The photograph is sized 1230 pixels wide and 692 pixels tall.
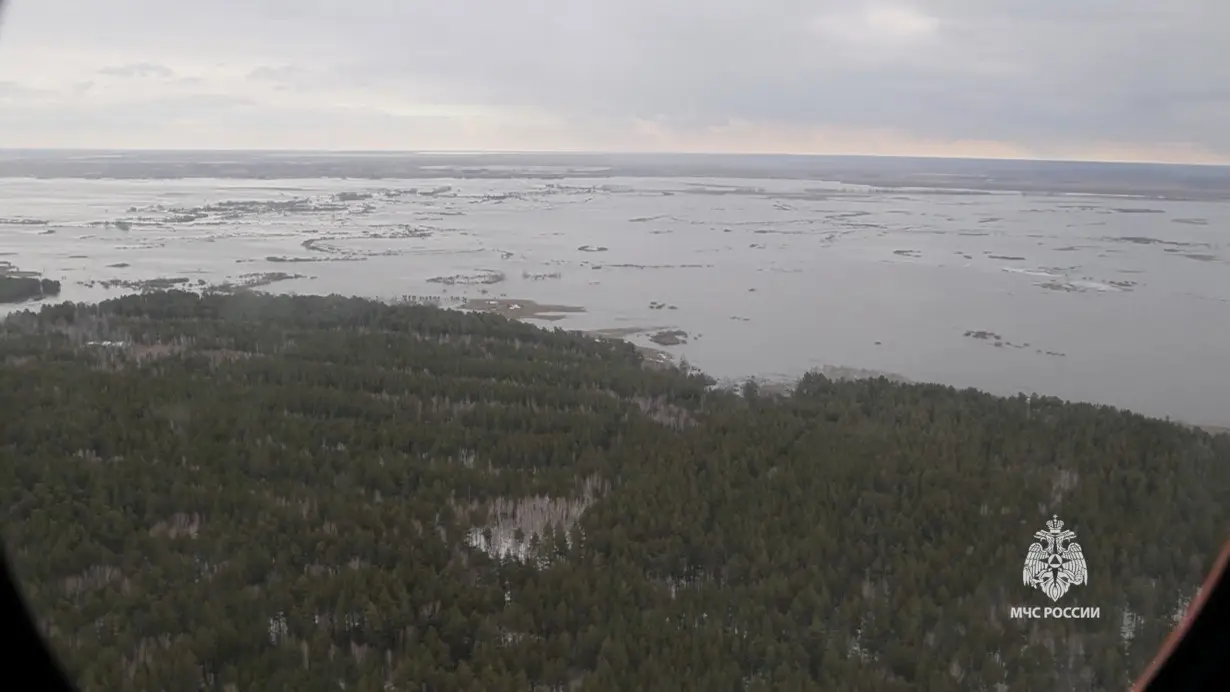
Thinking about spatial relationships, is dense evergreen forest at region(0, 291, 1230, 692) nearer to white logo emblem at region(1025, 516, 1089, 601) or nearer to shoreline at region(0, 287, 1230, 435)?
white logo emblem at region(1025, 516, 1089, 601)

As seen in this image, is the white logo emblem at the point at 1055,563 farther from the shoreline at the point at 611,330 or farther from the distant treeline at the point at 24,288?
the distant treeline at the point at 24,288

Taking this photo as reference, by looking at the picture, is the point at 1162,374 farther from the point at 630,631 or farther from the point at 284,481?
the point at 284,481

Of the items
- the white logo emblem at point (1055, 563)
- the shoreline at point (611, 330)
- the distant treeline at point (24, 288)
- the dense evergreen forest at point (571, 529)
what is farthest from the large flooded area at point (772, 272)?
the white logo emblem at point (1055, 563)

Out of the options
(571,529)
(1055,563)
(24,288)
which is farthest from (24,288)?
(1055,563)

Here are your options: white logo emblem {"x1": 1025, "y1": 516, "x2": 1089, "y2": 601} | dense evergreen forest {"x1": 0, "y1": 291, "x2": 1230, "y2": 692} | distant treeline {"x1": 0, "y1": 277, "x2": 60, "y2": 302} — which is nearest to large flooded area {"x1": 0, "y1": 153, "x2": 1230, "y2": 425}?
distant treeline {"x1": 0, "y1": 277, "x2": 60, "y2": 302}

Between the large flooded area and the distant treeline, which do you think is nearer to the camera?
the large flooded area

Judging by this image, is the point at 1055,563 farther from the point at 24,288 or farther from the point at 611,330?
the point at 24,288
